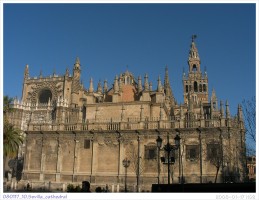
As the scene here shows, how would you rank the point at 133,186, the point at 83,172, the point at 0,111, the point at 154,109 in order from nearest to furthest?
the point at 0,111 < the point at 133,186 < the point at 83,172 < the point at 154,109

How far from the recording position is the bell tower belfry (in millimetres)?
77000

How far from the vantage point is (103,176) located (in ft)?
105

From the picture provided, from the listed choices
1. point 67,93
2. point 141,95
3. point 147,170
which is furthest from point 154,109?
point 67,93

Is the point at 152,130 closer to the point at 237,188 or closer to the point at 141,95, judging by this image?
the point at 141,95

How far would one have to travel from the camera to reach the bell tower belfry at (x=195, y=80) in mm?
77000

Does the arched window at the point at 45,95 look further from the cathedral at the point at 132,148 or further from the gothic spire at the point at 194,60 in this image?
the gothic spire at the point at 194,60

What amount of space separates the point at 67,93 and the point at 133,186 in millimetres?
27641

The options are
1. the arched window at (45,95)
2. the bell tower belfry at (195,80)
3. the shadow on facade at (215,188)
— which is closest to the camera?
the shadow on facade at (215,188)

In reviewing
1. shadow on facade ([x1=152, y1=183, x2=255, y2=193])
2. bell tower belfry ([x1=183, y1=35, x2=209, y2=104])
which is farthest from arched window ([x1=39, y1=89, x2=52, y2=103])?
shadow on facade ([x1=152, y1=183, x2=255, y2=193])

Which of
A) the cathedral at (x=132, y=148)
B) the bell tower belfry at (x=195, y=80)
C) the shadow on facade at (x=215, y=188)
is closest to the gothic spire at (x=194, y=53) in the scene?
the bell tower belfry at (x=195, y=80)

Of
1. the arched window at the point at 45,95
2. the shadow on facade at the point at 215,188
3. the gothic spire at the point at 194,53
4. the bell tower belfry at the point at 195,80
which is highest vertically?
the gothic spire at the point at 194,53

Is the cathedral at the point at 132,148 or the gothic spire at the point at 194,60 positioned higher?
the gothic spire at the point at 194,60

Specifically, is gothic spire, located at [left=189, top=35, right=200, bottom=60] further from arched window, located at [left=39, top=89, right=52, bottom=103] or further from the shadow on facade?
the shadow on facade

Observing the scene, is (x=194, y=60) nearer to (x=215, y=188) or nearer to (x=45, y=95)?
(x=45, y=95)
